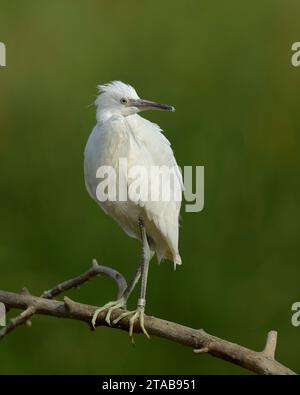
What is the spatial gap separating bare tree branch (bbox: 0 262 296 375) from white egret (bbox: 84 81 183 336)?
0.25ft

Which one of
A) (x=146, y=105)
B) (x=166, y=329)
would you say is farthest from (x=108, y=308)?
(x=146, y=105)

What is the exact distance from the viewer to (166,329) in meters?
1.63

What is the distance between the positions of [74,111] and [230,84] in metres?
0.56

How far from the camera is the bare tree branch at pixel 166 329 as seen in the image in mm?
1503

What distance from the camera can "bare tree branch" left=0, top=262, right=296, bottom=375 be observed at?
59.2 inches

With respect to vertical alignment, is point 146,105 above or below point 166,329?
above

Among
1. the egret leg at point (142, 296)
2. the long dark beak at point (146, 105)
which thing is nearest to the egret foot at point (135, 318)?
the egret leg at point (142, 296)

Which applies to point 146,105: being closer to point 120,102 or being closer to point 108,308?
point 120,102

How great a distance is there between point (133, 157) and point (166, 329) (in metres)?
0.43

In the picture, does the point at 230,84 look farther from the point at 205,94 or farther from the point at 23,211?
the point at 23,211

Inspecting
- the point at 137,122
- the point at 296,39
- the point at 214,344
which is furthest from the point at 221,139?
the point at 214,344

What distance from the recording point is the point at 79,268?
300cm

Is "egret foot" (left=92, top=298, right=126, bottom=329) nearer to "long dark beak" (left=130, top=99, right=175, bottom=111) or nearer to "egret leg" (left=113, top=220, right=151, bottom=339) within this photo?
"egret leg" (left=113, top=220, right=151, bottom=339)

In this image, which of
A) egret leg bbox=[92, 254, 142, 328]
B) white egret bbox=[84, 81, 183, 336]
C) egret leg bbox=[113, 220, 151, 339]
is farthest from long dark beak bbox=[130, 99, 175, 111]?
egret leg bbox=[92, 254, 142, 328]
